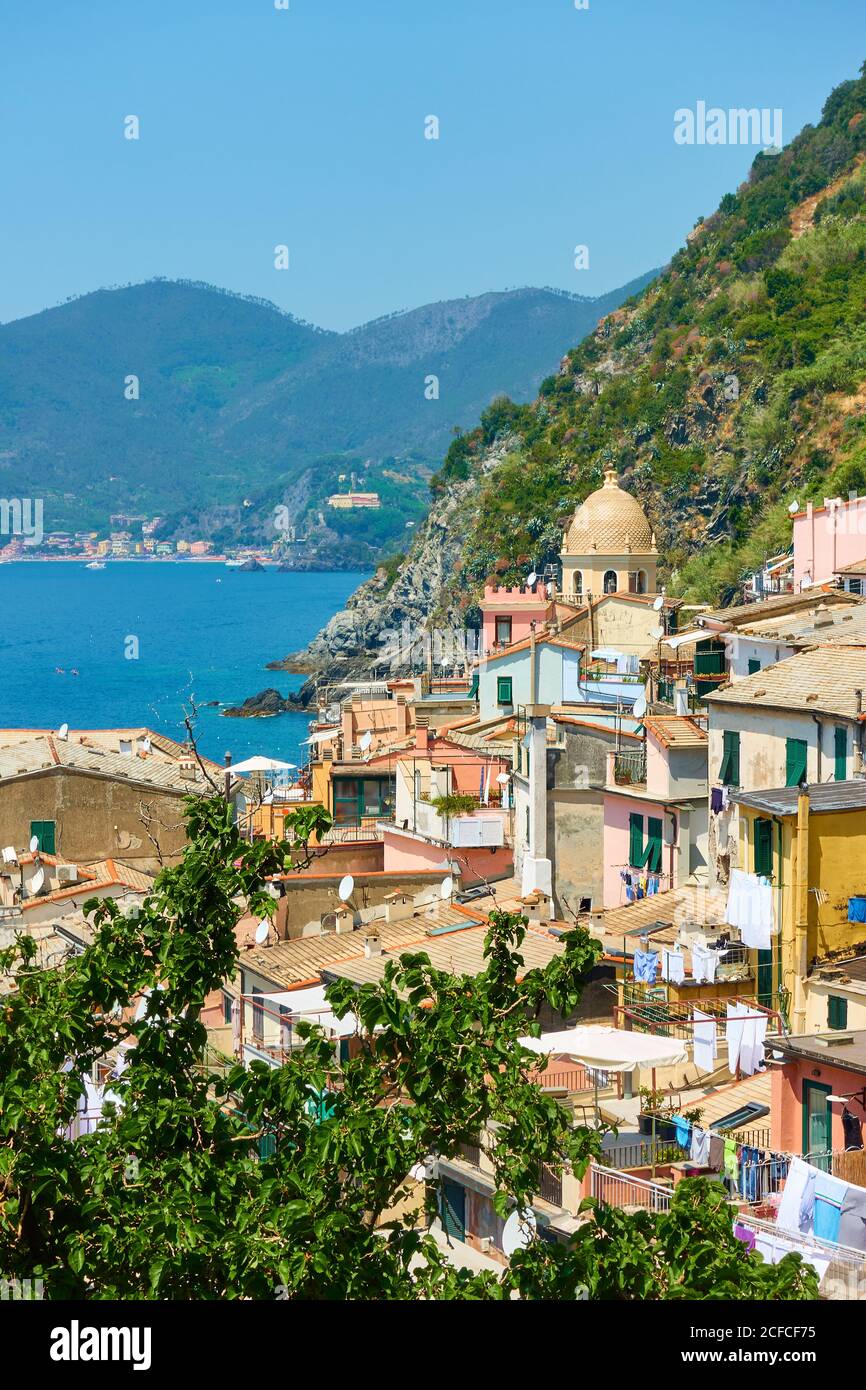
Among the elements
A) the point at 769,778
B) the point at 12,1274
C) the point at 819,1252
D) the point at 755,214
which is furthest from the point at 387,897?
the point at 755,214

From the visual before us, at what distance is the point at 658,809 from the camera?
29.1 metres

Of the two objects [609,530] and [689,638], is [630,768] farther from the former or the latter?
[609,530]

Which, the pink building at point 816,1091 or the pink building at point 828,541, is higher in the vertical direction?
the pink building at point 828,541

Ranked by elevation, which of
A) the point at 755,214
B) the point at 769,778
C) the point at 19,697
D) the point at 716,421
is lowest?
the point at 19,697

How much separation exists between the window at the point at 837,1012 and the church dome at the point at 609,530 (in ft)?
141

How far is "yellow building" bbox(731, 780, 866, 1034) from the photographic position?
19.5 meters

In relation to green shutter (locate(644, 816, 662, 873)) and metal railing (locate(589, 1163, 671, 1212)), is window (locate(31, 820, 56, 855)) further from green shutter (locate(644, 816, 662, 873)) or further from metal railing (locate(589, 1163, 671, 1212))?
metal railing (locate(589, 1163, 671, 1212))

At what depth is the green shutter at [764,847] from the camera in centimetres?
2033

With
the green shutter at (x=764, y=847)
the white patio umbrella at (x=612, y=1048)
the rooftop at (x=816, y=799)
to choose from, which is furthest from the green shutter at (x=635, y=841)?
the white patio umbrella at (x=612, y=1048)

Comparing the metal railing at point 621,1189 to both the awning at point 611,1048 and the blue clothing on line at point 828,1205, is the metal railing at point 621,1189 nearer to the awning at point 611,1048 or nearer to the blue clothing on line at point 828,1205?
the awning at point 611,1048
